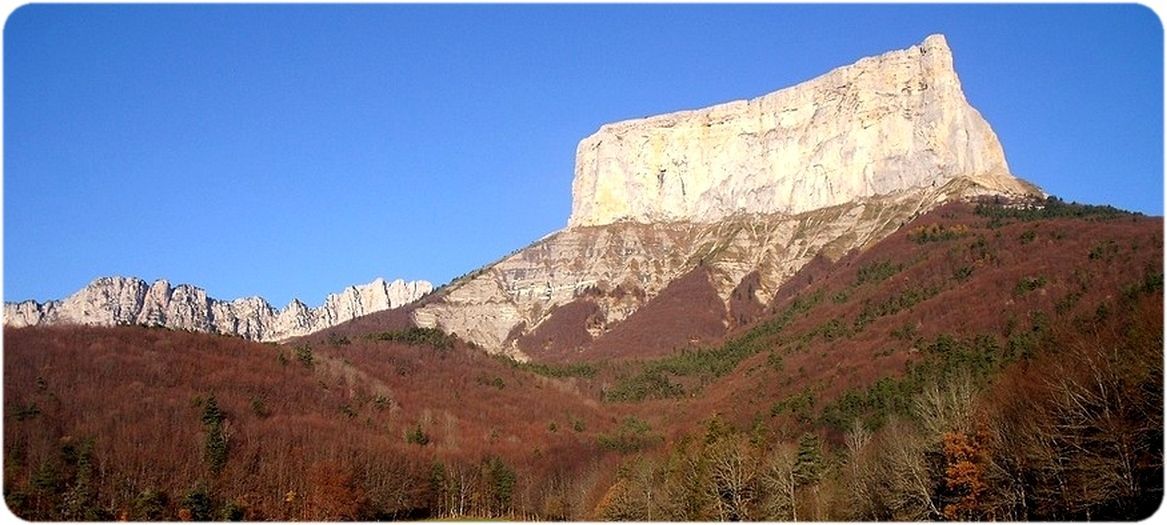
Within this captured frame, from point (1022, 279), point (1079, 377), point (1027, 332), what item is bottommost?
point (1079, 377)

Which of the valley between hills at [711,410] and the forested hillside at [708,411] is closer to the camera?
the forested hillside at [708,411]

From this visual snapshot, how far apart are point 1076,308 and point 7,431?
68436 mm

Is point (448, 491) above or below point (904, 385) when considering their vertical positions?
below

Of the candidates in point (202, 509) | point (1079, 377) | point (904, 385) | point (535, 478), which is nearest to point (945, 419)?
point (1079, 377)

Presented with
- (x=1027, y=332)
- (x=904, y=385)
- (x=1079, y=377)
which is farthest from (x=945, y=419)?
(x=1027, y=332)

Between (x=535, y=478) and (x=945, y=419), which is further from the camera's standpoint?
(x=535, y=478)

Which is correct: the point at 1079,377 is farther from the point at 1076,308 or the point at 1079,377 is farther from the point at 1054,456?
the point at 1076,308

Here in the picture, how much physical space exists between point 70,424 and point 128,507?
49.9 feet

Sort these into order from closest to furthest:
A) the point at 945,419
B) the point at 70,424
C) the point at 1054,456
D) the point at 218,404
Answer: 1. the point at 1054,456
2. the point at 945,419
3. the point at 70,424
4. the point at 218,404

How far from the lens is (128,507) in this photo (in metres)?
59.1

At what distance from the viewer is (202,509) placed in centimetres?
6003

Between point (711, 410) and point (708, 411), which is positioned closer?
point (711, 410)

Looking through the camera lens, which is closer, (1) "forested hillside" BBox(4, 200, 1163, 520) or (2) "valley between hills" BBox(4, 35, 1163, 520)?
(1) "forested hillside" BBox(4, 200, 1163, 520)

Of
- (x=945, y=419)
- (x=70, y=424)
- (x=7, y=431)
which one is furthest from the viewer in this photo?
(x=70, y=424)
